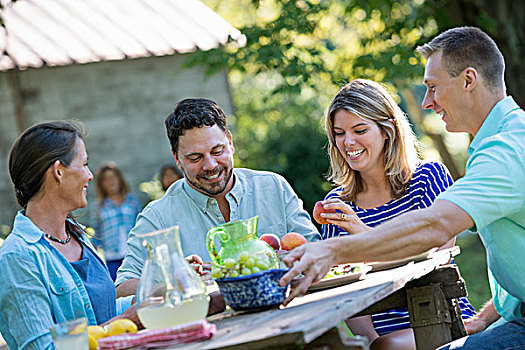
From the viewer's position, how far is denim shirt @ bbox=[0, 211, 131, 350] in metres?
2.66

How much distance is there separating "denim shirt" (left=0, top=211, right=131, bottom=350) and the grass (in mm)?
5542

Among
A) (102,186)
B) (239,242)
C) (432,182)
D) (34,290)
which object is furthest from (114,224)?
(239,242)

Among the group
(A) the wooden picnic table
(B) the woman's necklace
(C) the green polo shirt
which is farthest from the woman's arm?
(C) the green polo shirt

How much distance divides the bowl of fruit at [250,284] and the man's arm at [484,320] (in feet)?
4.90

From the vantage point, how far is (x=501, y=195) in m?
2.50

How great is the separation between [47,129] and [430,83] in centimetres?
179

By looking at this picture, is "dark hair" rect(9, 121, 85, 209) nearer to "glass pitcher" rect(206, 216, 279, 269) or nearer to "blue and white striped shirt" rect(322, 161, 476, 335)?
"glass pitcher" rect(206, 216, 279, 269)

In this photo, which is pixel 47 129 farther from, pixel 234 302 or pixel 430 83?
pixel 430 83

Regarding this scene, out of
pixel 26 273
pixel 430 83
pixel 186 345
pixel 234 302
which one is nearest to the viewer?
pixel 186 345

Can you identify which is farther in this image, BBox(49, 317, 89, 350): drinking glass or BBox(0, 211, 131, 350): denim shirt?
BBox(0, 211, 131, 350): denim shirt

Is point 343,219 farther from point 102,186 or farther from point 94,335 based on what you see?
point 102,186

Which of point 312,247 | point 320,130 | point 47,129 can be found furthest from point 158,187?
point 312,247

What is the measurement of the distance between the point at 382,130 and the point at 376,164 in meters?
0.20

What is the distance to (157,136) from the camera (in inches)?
Answer: 416
